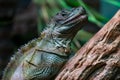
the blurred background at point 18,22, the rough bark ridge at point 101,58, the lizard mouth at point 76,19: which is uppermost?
the lizard mouth at point 76,19

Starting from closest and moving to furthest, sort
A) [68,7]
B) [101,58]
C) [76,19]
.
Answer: [101,58]
[76,19]
[68,7]

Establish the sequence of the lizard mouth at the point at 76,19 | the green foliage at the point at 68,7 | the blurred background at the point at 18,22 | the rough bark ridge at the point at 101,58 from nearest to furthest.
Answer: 1. the rough bark ridge at the point at 101,58
2. the lizard mouth at the point at 76,19
3. the green foliage at the point at 68,7
4. the blurred background at the point at 18,22

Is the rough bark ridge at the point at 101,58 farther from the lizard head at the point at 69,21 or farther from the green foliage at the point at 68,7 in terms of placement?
the green foliage at the point at 68,7

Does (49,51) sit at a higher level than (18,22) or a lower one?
higher

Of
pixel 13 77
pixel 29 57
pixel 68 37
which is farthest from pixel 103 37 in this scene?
pixel 13 77

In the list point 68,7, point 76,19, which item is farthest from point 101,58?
point 68,7

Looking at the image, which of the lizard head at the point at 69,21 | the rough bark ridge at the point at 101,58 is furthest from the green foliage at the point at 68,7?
the rough bark ridge at the point at 101,58

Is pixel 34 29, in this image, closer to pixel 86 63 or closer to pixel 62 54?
pixel 62 54

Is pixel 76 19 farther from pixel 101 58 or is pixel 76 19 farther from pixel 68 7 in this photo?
pixel 68 7
